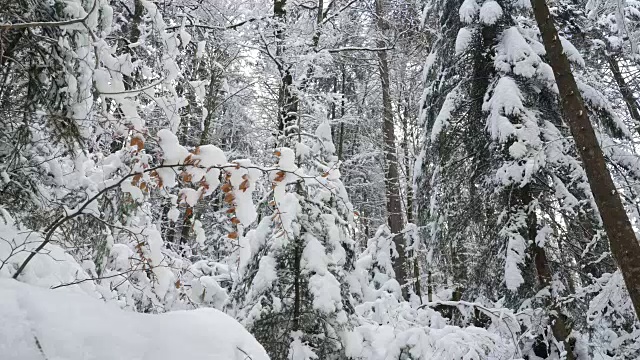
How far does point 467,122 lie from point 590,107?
1.95 meters

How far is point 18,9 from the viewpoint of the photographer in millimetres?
2875

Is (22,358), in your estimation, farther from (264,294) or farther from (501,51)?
(501,51)

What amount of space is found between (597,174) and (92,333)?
493 cm

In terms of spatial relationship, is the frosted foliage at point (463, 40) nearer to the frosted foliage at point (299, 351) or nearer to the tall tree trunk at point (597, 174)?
the tall tree trunk at point (597, 174)

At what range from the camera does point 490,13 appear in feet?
22.6

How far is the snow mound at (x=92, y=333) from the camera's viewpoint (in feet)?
4.31

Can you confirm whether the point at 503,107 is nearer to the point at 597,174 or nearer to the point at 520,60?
the point at 520,60

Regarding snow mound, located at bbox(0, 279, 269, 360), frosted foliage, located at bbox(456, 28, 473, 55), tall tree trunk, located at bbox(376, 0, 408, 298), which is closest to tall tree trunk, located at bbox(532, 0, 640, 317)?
frosted foliage, located at bbox(456, 28, 473, 55)

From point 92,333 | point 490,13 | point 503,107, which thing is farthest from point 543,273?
point 92,333

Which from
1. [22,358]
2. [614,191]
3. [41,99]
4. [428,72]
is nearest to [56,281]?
[41,99]

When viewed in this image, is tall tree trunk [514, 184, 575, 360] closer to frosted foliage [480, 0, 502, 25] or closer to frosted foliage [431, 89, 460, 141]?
frosted foliage [431, 89, 460, 141]

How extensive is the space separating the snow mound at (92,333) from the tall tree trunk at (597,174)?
4.19m

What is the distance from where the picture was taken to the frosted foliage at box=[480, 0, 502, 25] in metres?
6.90

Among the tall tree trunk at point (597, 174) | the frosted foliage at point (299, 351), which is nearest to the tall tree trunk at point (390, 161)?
the tall tree trunk at point (597, 174)
